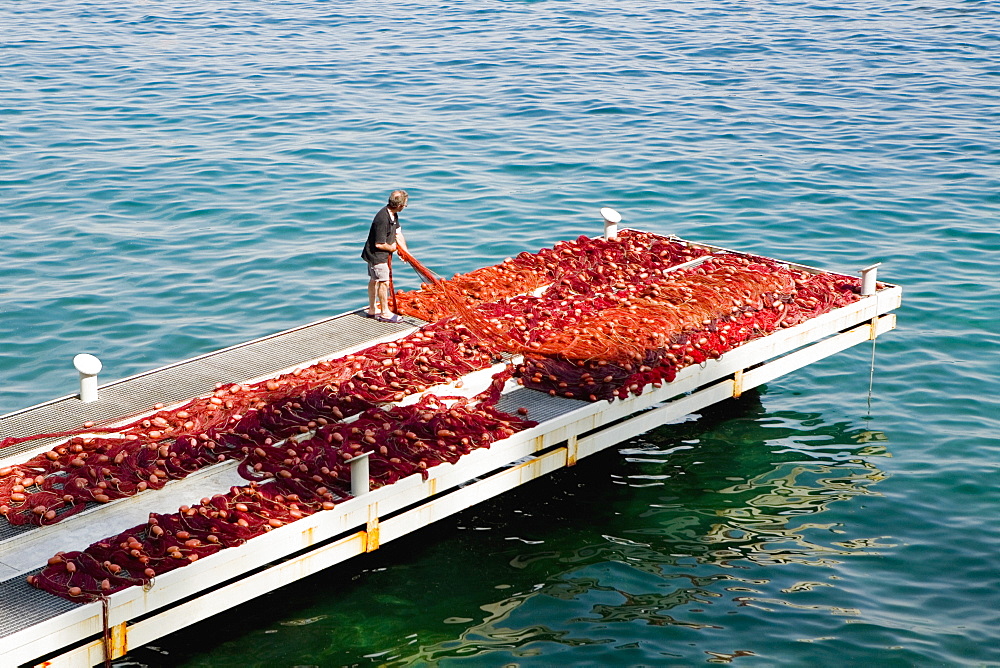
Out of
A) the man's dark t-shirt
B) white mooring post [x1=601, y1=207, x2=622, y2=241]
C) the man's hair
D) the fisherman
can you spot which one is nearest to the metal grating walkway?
the fisherman

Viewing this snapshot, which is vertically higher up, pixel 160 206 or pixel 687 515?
pixel 160 206

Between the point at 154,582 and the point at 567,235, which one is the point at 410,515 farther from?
the point at 567,235

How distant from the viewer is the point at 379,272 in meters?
11.6

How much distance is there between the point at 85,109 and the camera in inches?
971

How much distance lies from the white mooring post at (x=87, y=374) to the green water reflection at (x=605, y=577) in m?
2.54

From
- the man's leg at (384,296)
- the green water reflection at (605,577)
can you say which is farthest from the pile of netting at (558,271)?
the green water reflection at (605,577)

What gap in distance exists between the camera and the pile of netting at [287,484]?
7.35m

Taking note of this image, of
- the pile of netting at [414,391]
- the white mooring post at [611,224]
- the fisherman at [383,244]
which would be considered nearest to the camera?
the pile of netting at [414,391]

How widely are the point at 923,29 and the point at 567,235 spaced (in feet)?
61.5

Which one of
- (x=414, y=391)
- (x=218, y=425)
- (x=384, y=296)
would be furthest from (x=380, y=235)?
(x=218, y=425)

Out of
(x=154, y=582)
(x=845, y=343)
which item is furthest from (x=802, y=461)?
(x=154, y=582)

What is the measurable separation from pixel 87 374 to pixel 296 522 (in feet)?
9.77

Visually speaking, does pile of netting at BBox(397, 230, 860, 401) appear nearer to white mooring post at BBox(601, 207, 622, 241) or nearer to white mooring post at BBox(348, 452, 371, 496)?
white mooring post at BBox(601, 207, 622, 241)

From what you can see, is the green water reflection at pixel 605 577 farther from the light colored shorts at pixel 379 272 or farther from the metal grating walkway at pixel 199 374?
the light colored shorts at pixel 379 272
